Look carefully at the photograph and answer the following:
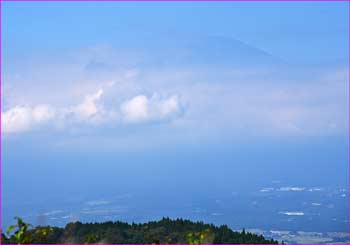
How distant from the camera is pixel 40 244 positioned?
8453 mm

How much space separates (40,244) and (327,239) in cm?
1757

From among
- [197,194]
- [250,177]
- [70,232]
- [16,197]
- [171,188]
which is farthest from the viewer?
[250,177]

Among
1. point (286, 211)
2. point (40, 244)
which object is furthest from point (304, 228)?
point (40, 244)

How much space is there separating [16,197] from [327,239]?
36466 millimetres

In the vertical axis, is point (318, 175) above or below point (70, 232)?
above

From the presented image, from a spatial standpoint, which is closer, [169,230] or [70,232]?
[70,232]

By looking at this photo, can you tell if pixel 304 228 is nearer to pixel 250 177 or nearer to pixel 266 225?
pixel 266 225

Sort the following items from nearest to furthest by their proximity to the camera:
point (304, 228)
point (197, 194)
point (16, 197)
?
point (304, 228) → point (16, 197) → point (197, 194)

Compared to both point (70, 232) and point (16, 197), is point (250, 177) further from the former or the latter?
point (70, 232)

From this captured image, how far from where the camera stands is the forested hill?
356 inches

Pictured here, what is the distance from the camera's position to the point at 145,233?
9.96 m

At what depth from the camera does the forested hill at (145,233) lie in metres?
9.05

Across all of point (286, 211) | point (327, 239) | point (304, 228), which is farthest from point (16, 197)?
point (327, 239)

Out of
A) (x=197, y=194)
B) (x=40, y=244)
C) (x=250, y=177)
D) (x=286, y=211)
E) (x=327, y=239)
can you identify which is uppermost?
(x=250, y=177)
